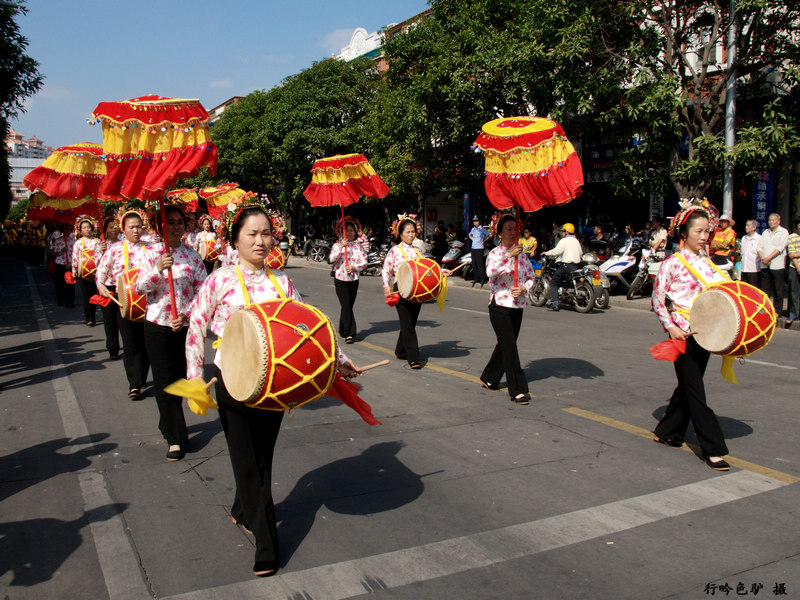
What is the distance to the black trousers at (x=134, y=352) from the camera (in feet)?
23.2

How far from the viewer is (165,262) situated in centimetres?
542

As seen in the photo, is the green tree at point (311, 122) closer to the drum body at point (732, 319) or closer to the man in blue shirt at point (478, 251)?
the man in blue shirt at point (478, 251)

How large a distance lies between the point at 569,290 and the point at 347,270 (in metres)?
6.25

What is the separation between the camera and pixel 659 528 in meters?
4.06

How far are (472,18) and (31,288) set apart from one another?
15.2 meters

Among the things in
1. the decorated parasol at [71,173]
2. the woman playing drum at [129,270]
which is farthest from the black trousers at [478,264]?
the woman playing drum at [129,270]

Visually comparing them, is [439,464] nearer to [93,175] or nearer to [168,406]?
[168,406]

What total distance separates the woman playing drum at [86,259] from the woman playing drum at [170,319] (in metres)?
6.44

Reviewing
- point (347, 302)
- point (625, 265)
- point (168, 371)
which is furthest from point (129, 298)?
point (625, 265)

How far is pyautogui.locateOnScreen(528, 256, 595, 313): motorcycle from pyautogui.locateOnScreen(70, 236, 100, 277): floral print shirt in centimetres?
841

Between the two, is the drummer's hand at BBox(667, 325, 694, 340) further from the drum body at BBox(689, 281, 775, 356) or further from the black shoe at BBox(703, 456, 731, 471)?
the black shoe at BBox(703, 456, 731, 471)

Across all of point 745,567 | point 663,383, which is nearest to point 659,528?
point 745,567

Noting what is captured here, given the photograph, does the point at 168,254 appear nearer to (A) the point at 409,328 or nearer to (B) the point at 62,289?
(A) the point at 409,328

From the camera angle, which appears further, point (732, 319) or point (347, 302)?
point (347, 302)
